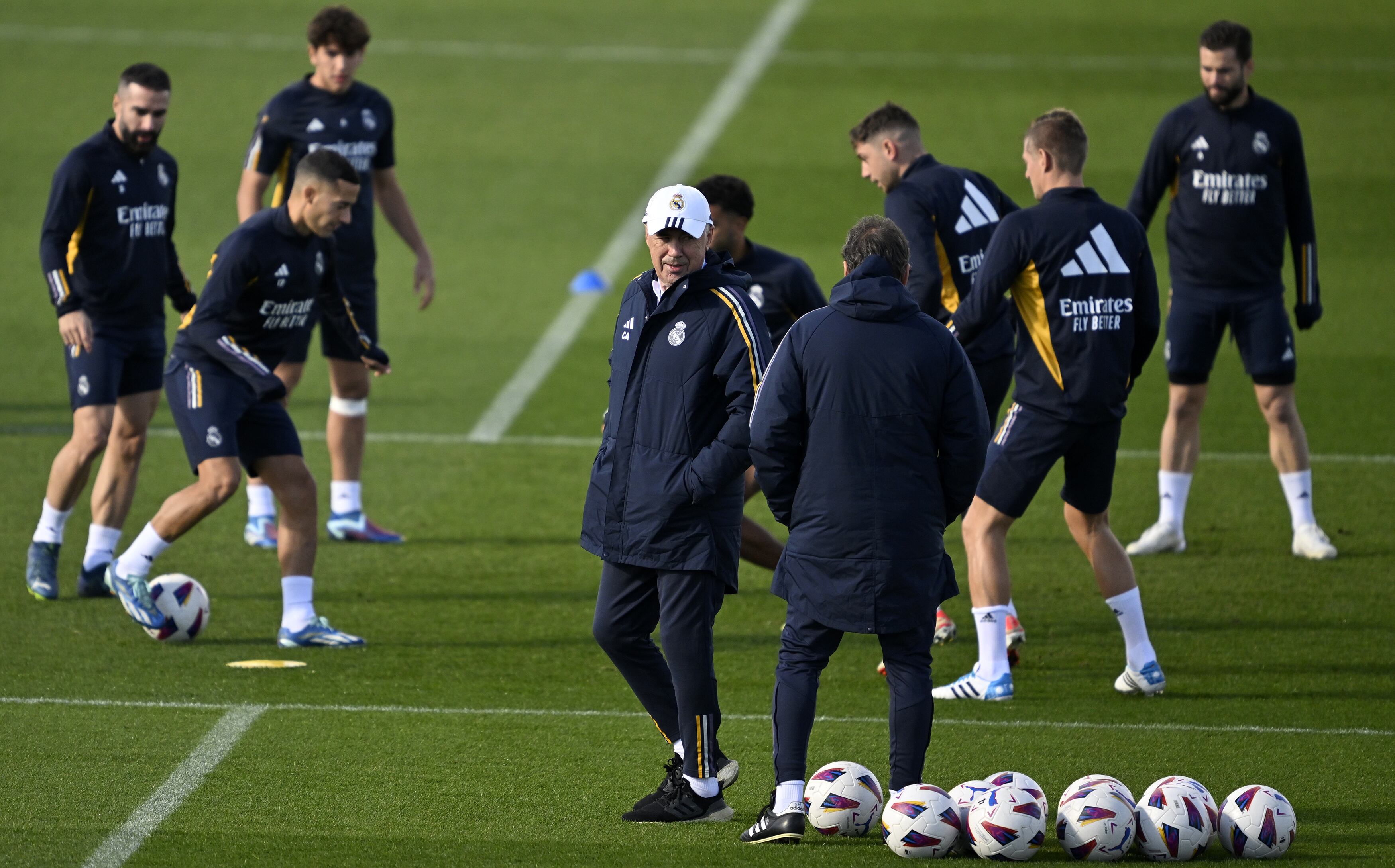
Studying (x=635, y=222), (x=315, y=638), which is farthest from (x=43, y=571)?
(x=635, y=222)

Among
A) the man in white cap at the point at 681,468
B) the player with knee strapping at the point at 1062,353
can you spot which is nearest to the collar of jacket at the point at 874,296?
the man in white cap at the point at 681,468

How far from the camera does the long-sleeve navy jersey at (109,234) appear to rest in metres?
9.07

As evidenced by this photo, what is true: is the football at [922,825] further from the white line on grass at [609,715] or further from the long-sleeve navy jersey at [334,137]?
the long-sleeve navy jersey at [334,137]

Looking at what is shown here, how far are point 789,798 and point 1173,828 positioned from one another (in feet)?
4.13

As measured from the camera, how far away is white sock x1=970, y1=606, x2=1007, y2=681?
7820mm

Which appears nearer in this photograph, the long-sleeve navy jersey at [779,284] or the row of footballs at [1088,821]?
the row of footballs at [1088,821]

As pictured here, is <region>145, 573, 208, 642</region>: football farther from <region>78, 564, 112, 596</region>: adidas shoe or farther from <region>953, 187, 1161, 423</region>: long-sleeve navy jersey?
<region>953, 187, 1161, 423</region>: long-sleeve navy jersey

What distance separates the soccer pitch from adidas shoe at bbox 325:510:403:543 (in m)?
0.26

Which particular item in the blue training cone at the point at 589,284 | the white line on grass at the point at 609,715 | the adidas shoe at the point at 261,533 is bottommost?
the white line on grass at the point at 609,715

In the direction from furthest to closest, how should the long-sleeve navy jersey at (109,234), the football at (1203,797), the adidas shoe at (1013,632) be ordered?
the long-sleeve navy jersey at (109,234) < the adidas shoe at (1013,632) < the football at (1203,797)

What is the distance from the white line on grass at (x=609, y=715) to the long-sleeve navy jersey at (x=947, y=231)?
1755 millimetres

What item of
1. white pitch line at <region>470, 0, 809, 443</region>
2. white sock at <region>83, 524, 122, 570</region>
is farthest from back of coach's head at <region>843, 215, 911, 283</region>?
white pitch line at <region>470, 0, 809, 443</region>

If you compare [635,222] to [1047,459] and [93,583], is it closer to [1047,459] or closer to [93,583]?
[93,583]

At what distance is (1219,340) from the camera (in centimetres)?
1028
